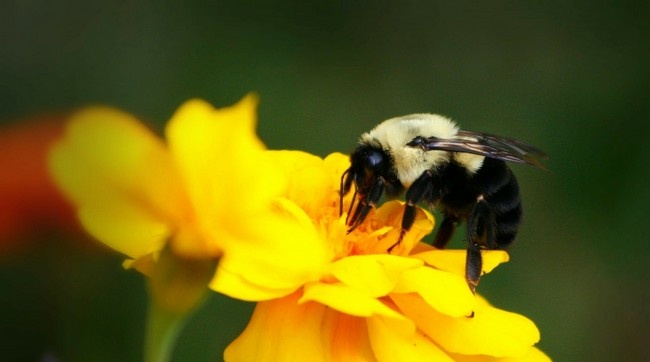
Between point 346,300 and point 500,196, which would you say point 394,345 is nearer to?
point 346,300

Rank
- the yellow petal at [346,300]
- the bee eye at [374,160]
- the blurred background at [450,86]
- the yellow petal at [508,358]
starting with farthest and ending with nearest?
the blurred background at [450,86] < the bee eye at [374,160] < the yellow petal at [508,358] < the yellow petal at [346,300]

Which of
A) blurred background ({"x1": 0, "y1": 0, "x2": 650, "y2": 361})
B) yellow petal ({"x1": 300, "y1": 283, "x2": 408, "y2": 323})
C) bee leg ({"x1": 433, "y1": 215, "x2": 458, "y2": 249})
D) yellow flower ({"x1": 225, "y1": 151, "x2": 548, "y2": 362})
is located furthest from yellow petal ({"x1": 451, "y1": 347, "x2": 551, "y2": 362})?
blurred background ({"x1": 0, "y1": 0, "x2": 650, "y2": 361})

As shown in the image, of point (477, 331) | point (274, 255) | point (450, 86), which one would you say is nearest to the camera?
point (274, 255)

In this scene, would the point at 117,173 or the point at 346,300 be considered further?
the point at 346,300

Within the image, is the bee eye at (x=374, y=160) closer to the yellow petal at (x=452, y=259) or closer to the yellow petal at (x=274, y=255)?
the yellow petal at (x=452, y=259)

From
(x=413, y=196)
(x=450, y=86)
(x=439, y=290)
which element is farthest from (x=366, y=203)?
(x=450, y=86)

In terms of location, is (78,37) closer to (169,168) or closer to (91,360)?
(91,360)

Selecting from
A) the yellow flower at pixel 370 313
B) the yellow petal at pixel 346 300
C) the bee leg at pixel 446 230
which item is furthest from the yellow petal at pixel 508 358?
the bee leg at pixel 446 230
